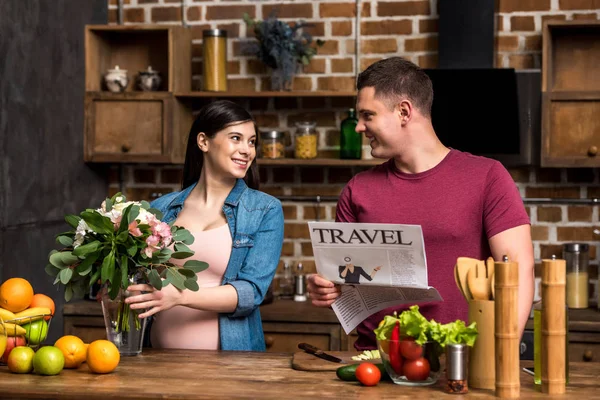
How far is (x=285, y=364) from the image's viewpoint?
218 centimetres

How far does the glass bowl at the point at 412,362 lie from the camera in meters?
1.84

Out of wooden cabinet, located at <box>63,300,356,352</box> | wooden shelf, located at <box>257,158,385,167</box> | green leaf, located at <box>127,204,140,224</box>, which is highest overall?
wooden shelf, located at <box>257,158,385,167</box>

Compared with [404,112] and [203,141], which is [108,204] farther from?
[404,112]

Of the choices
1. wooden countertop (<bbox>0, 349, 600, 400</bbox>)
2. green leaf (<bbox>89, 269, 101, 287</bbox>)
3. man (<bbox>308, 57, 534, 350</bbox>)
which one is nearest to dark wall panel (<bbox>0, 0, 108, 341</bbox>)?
green leaf (<bbox>89, 269, 101, 287</bbox>)

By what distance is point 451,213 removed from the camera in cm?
236

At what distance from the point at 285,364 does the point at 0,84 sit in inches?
72.8

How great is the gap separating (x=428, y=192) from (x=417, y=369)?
67cm

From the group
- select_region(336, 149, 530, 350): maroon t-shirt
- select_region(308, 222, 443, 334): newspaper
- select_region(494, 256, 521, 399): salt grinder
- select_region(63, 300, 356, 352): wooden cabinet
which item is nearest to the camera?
select_region(494, 256, 521, 399): salt grinder

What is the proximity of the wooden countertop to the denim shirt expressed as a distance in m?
0.35

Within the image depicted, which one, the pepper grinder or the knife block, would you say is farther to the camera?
the pepper grinder

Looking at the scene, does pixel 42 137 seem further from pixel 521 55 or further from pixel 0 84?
pixel 521 55

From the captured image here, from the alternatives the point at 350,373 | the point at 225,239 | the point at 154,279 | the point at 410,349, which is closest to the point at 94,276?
the point at 154,279

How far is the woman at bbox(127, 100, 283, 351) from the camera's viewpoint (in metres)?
2.57

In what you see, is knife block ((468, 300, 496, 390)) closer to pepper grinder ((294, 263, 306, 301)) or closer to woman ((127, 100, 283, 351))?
woman ((127, 100, 283, 351))
